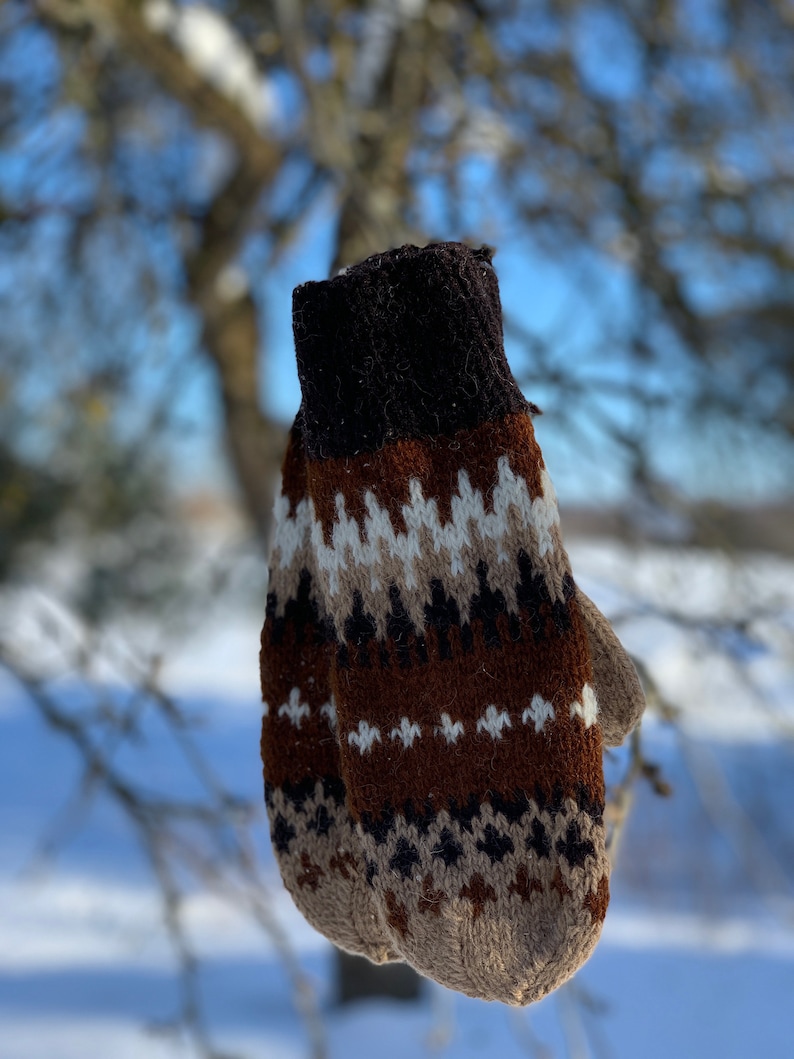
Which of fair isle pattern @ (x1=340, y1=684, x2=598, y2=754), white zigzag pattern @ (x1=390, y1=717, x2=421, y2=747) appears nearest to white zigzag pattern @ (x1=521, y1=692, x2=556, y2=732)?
fair isle pattern @ (x1=340, y1=684, x2=598, y2=754)

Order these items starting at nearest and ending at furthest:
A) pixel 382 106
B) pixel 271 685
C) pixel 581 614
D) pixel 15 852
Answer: pixel 581 614 < pixel 271 685 < pixel 382 106 < pixel 15 852

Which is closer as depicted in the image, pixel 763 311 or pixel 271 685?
pixel 271 685

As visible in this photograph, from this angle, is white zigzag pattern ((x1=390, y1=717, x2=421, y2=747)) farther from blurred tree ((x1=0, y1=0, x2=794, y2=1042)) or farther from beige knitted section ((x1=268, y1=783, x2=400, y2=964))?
blurred tree ((x1=0, y1=0, x2=794, y2=1042))

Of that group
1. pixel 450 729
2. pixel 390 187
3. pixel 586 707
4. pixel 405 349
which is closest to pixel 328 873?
pixel 450 729

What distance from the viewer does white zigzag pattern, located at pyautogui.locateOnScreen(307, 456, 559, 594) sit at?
806mm

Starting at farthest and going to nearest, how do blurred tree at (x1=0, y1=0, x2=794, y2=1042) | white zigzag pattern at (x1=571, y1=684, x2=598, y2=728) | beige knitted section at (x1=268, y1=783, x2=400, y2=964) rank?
blurred tree at (x1=0, y1=0, x2=794, y2=1042)
beige knitted section at (x1=268, y1=783, x2=400, y2=964)
white zigzag pattern at (x1=571, y1=684, x2=598, y2=728)

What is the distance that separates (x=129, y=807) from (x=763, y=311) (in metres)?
2.94

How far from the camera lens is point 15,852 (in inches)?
216

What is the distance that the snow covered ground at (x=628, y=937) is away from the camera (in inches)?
117

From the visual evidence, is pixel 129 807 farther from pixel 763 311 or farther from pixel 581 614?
pixel 763 311

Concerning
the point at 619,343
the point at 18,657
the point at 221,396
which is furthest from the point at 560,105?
the point at 18,657

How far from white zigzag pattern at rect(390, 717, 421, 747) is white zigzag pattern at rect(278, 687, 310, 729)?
0.15m

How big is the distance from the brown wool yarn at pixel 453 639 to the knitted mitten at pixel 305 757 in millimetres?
72

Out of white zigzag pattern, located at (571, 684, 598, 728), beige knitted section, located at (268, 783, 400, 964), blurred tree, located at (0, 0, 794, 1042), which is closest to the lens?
white zigzag pattern, located at (571, 684, 598, 728)
